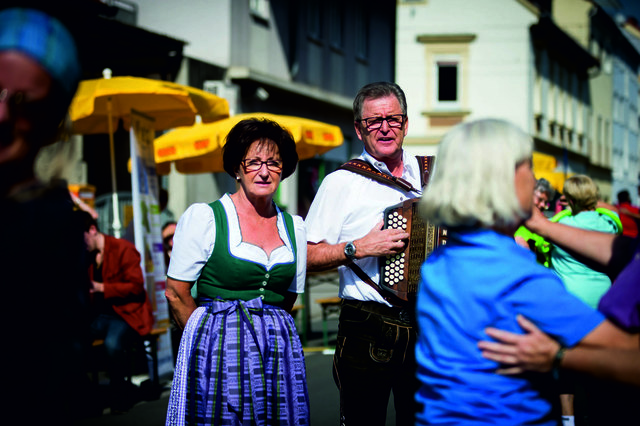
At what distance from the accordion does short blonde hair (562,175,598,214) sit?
3367 mm

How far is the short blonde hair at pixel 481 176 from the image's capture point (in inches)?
86.2

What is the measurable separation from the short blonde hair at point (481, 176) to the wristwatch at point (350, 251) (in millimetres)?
1448

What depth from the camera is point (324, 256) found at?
12.7 feet

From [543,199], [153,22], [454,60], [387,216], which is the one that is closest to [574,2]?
[454,60]

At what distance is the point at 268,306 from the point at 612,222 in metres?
3.87

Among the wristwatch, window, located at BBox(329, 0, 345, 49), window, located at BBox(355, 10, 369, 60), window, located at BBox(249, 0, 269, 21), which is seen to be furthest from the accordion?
window, located at BBox(355, 10, 369, 60)

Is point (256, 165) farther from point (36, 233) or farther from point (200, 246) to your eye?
point (36, 233)

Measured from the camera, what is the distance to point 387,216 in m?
3.76

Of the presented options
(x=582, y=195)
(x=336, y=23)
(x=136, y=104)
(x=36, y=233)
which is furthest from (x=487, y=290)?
(x=336, y=23)

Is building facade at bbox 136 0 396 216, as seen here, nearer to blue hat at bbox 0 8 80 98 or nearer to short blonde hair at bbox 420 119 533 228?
short blonde hair at bbox 420 119 533 228

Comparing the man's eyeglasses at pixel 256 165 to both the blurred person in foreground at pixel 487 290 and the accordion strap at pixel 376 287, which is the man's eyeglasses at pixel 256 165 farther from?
the blurred person in foreground at pixel 487 290

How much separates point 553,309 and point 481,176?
1.36ft

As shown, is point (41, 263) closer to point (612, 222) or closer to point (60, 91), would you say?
point (60, 91)

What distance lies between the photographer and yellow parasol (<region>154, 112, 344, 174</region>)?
9641 mm
